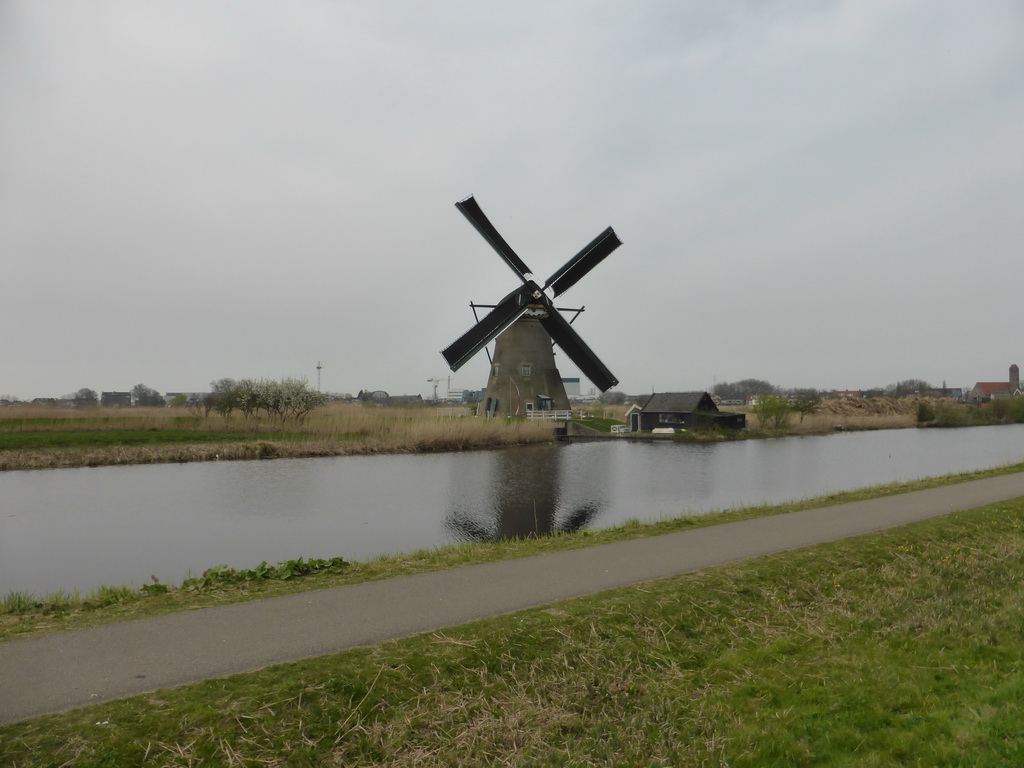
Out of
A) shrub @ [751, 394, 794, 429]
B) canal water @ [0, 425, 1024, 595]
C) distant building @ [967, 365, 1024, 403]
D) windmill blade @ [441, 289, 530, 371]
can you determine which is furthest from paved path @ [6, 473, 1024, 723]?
distant building @ [967, 365, 1024, 403]

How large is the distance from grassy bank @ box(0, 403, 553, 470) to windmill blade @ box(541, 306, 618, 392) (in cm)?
480

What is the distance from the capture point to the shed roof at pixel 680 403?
3888 centimetres

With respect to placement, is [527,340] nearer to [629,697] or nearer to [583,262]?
[583,262]

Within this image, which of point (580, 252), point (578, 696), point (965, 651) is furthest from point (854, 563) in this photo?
point (580, 252)

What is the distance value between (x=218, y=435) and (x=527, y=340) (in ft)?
50.7

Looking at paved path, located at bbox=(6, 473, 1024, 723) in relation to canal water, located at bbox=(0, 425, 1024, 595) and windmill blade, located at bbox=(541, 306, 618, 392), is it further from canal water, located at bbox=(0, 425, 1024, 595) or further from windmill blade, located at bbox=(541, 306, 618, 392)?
windmill blade, located at bbox=(541, 306, 618, 392)

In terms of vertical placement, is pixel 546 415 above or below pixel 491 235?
below

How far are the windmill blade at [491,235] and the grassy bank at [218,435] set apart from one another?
316 inches

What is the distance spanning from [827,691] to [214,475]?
60.7 ft

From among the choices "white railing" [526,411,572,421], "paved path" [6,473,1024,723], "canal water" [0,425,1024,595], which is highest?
"white railing" [526,411,572,421]

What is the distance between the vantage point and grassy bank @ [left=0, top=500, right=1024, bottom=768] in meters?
3.18

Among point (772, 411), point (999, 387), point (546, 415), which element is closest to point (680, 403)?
point (772, 411)

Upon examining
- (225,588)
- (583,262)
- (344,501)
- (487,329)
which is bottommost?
(344,501)

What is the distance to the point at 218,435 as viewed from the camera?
87.8 feet
